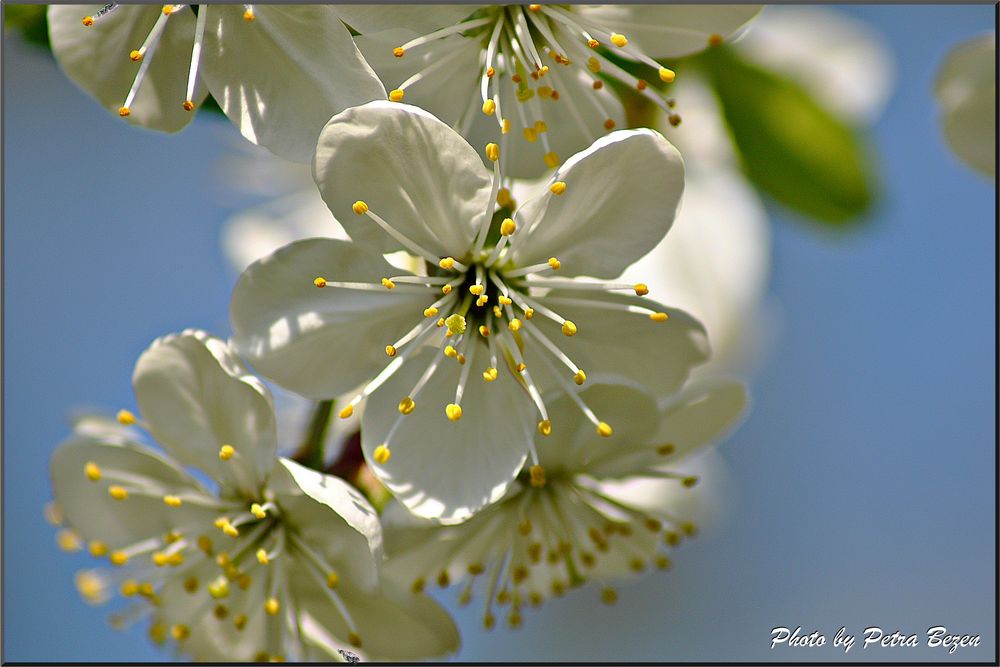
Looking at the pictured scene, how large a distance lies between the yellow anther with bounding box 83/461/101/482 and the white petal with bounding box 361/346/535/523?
328mm

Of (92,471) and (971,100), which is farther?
(971,100)

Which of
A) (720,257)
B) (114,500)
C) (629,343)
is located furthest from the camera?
(720,257)

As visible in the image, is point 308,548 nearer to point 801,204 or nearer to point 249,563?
point 249,563

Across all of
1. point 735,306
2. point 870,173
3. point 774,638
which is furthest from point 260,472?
point 870,173

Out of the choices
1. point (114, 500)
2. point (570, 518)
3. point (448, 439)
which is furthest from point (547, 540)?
point (114, 500)

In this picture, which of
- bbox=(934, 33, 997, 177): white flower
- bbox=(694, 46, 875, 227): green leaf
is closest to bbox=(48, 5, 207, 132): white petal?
bbox=(694, 46, 875, 227): green leaf

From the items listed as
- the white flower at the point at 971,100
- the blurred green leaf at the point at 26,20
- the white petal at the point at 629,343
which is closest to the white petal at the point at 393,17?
the white petal at the point at 629,343

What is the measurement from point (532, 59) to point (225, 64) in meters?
0.29

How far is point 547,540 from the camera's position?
3.57 ft

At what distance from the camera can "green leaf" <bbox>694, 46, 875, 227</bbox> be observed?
1363mm

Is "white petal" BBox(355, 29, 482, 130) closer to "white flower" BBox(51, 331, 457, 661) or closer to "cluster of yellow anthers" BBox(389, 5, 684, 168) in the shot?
"cluster of yellow anthers" BBox(389, 5, 684, 168)

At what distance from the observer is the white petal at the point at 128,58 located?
93 cm

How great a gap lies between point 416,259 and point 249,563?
1.22 ft

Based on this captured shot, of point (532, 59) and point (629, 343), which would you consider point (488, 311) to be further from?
point (532, 59)
